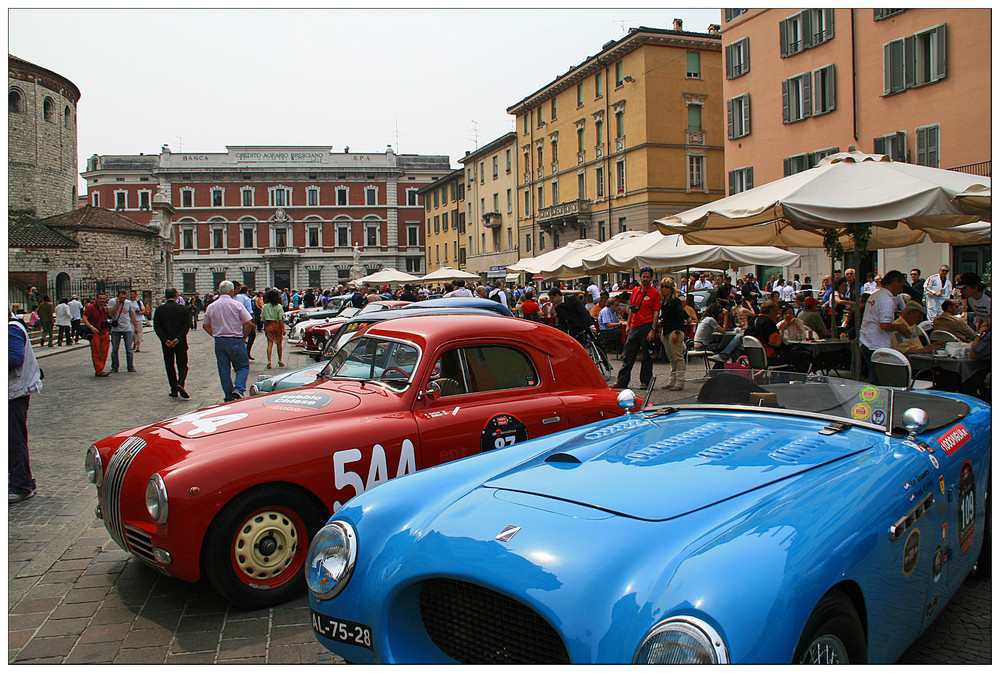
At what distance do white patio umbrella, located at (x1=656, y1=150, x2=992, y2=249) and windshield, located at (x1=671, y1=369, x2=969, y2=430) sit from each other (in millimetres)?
3405

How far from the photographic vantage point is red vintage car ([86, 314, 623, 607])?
3848mm

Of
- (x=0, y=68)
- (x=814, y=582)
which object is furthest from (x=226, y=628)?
(x=0, y=68)

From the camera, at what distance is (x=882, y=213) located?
264 inches

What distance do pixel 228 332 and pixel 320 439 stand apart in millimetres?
6911

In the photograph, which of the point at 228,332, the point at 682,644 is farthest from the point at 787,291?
the point at 682,644

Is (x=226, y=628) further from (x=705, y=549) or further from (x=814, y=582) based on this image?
(x=814, y=582)

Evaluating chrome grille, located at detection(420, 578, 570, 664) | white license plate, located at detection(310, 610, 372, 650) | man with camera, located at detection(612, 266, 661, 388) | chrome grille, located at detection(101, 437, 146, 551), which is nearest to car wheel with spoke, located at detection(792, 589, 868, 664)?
chrome grille, located at detection(420, 578, 570, 664)

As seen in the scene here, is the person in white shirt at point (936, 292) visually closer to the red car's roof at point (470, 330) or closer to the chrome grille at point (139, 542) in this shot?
the red car's roof at point (470, 330)

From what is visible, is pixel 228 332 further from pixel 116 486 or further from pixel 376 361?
pixel 116 486

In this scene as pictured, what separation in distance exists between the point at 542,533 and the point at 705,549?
532mm

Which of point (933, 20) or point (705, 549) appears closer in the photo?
point (705, 549)

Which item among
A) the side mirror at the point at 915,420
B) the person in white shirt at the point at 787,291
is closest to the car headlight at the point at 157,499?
the side mirror at the point at 915,420

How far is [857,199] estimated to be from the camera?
6.93 meters

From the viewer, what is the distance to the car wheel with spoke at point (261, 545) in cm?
386
